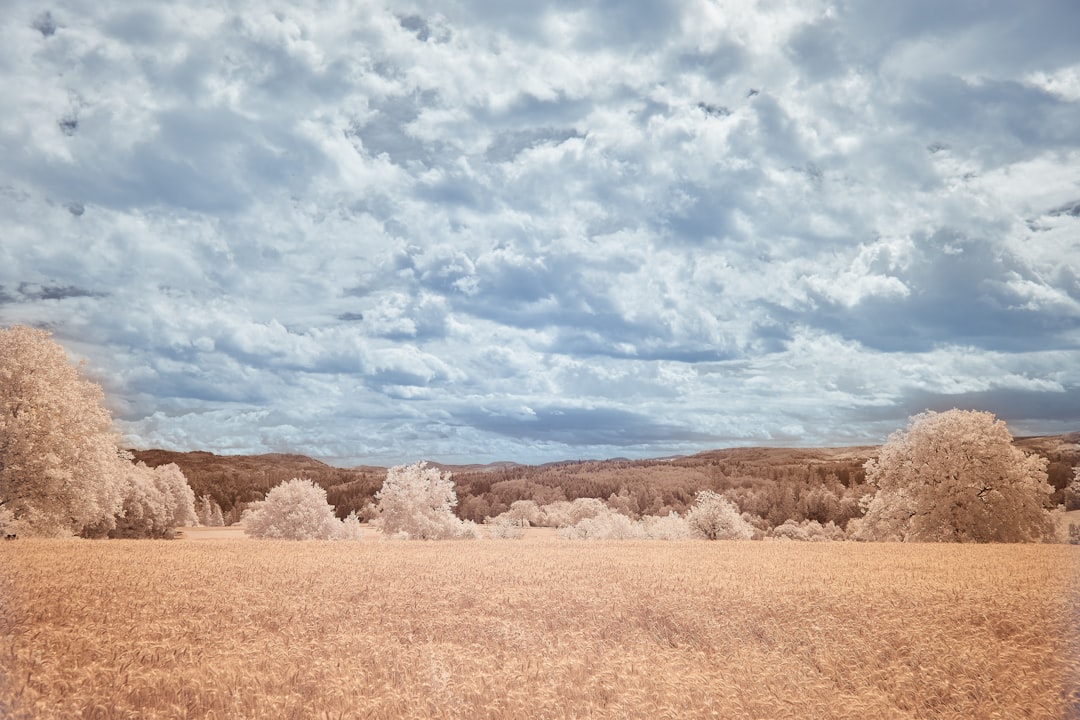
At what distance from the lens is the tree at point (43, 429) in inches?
680

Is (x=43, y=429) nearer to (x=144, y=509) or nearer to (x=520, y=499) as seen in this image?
(x=144, y=509)

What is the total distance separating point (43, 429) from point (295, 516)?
41435mm

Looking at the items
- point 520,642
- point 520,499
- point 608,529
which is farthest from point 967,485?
point 520,499

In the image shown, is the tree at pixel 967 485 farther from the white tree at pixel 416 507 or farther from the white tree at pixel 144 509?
the white tree at pixel 144 509

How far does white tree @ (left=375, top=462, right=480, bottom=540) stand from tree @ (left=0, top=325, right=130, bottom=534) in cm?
3675

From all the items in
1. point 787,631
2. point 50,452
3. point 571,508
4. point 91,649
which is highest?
point 50,452

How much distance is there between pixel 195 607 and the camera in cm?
1285

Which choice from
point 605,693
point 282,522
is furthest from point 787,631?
point 282,522

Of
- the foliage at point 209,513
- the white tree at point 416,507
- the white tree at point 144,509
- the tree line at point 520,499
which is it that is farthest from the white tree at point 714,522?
the foliage at point 209,513

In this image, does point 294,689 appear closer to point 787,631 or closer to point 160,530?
point 787,631

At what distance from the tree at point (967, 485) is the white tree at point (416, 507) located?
37.9 metres

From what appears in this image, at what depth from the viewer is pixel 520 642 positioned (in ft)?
38.7

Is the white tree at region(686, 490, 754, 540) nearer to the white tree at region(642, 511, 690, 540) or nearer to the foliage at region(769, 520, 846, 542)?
the white tree at region(642, 511, 690, 540)

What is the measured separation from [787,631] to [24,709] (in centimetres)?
1309
